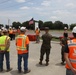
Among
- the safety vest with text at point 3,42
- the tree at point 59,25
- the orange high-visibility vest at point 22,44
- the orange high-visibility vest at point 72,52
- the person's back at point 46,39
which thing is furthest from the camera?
the tree at point 59,25

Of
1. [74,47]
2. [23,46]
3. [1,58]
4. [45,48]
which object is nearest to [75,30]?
[74,47]

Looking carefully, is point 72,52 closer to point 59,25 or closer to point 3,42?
point 3,42

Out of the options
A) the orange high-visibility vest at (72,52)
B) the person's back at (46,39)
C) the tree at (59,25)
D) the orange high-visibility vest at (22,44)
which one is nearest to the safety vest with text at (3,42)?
the orange high-visibility vest at (22,44)

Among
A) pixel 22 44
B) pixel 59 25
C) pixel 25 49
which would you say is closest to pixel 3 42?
pixel 22 44

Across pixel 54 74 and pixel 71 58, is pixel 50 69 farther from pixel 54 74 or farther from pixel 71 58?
pixel 71 58

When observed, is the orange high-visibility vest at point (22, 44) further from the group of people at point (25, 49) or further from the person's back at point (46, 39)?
the person's back at point (46, 39)

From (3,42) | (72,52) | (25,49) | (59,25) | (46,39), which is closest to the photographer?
(72,52)

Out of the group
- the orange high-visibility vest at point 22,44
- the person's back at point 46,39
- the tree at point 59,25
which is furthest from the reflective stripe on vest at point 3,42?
the tree at point 59,25

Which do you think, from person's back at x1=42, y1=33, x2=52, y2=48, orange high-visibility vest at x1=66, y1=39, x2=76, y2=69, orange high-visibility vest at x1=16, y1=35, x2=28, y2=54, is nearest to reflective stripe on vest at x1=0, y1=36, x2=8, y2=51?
orange high-visibility vest at x1=16, y1=35, x2=28, y2=54

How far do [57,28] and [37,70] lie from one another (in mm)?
78144

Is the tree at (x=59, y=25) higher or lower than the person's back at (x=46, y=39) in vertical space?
lower

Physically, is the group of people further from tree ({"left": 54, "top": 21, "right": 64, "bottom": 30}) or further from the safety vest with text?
tree ({"left": 54, "top": 21, "right": 64, "bottom": 30})

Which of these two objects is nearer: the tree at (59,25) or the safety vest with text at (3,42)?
the safety vest with text at (3,42)

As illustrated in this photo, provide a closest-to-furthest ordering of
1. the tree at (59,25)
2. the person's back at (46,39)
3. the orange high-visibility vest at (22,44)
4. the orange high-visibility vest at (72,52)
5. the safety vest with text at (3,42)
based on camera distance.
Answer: the orange high-visibility vest at (72,52)
the orange high-visibility vest at (22,44)
the safety vest with text at (3,42)
the person's back at (46,39)
the tree at (59,25)
